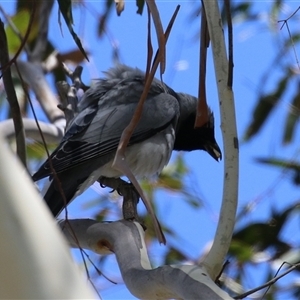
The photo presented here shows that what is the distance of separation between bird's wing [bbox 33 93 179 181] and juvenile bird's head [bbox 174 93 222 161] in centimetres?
19

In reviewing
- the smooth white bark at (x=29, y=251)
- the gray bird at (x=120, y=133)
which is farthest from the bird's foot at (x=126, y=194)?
the smooth white bark at (x=29, y=251)

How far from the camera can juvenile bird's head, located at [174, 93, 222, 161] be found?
3.30 m

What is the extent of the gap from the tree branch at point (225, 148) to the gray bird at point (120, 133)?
1.09m

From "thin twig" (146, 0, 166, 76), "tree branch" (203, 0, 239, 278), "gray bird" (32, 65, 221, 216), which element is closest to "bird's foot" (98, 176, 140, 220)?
"gray bird" (32, 65, 221, 216)

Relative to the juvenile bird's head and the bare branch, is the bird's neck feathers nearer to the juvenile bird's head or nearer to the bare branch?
the juvenile bird's head

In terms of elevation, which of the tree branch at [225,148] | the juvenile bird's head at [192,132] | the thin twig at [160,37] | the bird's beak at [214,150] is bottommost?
the bird's beak at [214,150]

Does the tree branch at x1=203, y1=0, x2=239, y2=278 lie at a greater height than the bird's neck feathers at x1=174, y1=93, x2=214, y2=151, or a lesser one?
greater

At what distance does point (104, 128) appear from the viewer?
280cm

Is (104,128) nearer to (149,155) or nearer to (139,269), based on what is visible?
(149,155)

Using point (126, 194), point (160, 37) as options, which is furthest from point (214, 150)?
point (160, 37)

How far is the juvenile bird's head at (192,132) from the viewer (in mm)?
3297

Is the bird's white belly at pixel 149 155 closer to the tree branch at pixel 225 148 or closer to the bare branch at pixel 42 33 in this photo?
the bare branch at pixel 42 33

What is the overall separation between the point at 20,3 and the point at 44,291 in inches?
118

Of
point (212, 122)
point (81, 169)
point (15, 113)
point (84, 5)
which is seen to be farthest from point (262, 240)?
point (15, 113)
